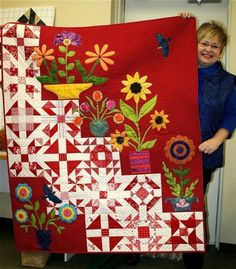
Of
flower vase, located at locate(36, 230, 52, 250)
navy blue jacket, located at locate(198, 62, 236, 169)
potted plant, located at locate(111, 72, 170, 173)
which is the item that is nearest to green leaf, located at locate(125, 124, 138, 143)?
potted plant, located at locate(111, 72, 170, 173)

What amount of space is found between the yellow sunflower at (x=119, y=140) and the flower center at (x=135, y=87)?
218 millimetres

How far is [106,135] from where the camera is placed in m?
1.66

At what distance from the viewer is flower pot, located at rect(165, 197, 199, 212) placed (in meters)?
1.61

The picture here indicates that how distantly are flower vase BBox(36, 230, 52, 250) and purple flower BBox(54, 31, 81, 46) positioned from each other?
989mm

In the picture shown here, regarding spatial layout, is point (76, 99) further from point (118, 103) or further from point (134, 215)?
point (134, 215)

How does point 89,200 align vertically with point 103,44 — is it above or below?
below

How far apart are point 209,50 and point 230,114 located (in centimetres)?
32

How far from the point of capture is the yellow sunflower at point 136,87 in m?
1.61

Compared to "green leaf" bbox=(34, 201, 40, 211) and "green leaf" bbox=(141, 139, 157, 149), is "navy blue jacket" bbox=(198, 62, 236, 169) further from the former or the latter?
"green leaf" bbox=(34, 201, 40, 211)

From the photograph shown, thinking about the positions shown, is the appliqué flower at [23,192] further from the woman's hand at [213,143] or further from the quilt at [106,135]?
the woman's hand at [213,143]

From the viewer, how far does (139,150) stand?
5.34ft

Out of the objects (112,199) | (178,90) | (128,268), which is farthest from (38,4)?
(128,268)

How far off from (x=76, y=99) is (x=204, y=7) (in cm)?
124

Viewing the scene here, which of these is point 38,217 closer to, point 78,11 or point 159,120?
point 159,120
